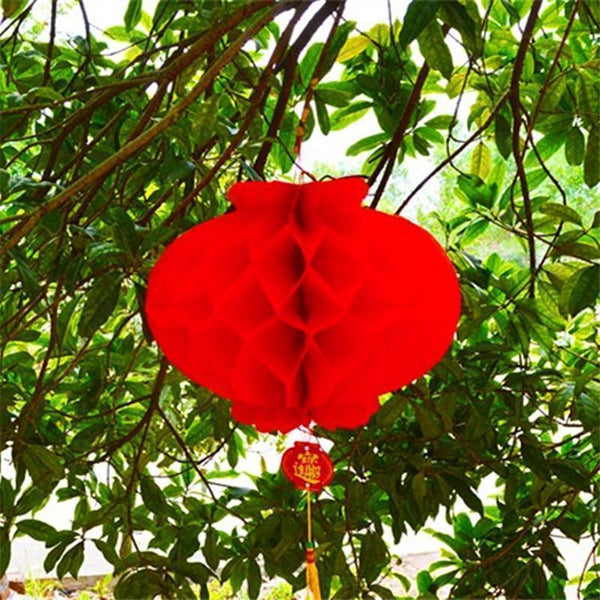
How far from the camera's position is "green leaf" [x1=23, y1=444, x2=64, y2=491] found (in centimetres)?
98

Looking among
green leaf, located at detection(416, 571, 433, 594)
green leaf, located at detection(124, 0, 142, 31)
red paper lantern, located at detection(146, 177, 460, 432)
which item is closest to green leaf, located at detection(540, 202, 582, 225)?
red paper lantern, located at detection(146, 177, 460, 432)

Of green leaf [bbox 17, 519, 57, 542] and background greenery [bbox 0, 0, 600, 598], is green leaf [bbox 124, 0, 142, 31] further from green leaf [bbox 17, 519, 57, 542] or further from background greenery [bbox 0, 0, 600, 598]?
green leaf [bbox 17, 519, 57, 542]

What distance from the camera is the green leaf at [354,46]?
3.54 ft

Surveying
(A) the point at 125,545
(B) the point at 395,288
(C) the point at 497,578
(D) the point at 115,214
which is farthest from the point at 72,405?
(B) the point at 395,288

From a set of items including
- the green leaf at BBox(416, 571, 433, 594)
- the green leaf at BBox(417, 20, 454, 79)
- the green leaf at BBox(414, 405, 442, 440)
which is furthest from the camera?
the green leaf at BBox(416, 571, 433, 594)

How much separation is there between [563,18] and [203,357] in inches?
30.6

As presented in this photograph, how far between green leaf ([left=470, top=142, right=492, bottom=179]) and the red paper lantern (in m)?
0.61

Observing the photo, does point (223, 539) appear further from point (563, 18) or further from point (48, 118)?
point (563, 18)

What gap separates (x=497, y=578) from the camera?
1.16 m

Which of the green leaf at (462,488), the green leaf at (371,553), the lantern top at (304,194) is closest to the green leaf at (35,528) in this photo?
the green leaf at (371,553)

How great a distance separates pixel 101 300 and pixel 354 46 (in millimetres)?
474

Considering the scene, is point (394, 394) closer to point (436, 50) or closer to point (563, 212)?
point (563, 212)

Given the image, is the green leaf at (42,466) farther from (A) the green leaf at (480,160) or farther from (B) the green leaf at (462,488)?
(A) the green leaf at (480,160)

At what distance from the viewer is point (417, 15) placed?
1.91 feet
